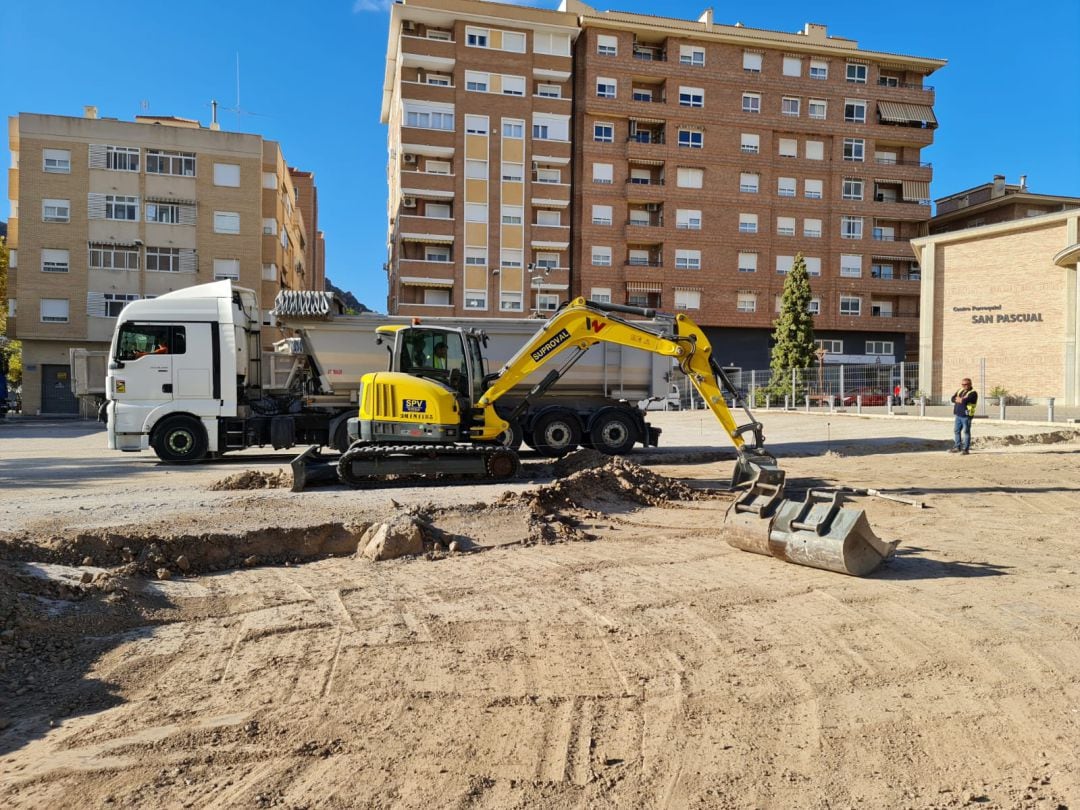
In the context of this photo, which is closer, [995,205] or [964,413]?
[964,413]

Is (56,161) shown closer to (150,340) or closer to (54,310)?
(54,310)

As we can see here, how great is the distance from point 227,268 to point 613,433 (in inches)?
1316

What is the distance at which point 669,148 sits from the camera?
47.6 metres

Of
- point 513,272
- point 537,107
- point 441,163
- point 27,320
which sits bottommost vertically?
point 27,320

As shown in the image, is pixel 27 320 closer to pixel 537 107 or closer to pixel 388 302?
pixel 388 302

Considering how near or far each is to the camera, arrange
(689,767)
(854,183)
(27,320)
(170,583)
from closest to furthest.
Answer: (689,767)
(170,583)
(27,320)
(854,183)

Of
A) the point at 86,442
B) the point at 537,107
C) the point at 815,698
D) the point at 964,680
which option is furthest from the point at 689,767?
the point at 537,107

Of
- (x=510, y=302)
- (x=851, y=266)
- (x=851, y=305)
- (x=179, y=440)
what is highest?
(x=851, y=266)

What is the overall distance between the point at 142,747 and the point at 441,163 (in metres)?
46.1

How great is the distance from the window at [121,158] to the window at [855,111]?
44.4 metres

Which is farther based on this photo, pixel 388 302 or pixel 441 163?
pixel 388 302

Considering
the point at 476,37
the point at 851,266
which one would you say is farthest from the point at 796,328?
the point at 476,37

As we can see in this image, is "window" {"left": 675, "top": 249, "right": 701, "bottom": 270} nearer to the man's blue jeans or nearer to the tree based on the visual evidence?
the tree

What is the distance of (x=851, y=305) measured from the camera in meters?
50.5
